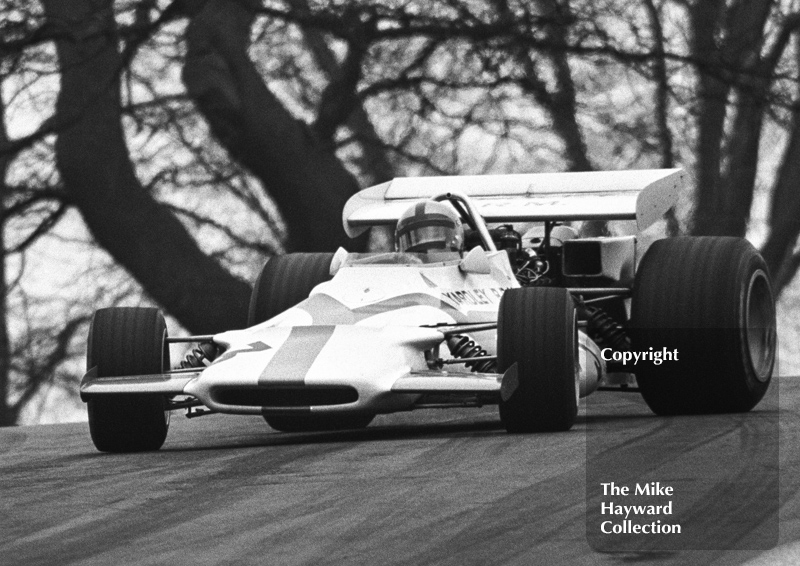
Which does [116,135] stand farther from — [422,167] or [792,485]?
[792,485]

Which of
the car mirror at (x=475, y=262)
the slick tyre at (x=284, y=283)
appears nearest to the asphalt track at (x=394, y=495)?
the car mirror at (x=475, y=262)

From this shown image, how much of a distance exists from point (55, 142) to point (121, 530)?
49.5 ft

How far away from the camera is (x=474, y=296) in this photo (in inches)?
419

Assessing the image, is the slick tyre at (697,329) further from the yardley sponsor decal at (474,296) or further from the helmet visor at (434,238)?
the helmet visor at (434,238)

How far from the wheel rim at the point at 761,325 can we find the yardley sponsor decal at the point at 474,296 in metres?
1.86

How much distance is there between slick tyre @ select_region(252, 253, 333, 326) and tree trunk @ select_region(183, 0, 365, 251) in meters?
7.85

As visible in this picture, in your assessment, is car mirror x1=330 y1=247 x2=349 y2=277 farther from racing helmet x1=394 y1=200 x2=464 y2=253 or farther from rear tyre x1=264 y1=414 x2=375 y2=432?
rear tyre x1=264 y1=414 x2=375 y2=432

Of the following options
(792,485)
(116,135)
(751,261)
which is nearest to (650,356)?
(751,261)

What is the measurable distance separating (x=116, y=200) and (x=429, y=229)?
10.4 metres

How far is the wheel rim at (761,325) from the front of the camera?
11.9 meters

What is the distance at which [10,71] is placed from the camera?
2159cm

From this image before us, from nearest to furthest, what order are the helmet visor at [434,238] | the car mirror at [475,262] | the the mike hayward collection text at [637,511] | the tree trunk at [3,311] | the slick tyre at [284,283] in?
1. the the mike hayward collection text at [637,511]
2. the car mirror at [475,262]
3. the helmet visor at [434,238]
4. the slick tyre at [284,283]
5. the tree trunk at [3,311]

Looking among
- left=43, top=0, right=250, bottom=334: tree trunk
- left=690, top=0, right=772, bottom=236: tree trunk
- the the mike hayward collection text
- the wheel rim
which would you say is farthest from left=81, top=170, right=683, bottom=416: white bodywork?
left=690, top=0, right=772, bottom=236: tree trunk

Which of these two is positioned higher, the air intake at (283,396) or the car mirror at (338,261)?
the car mirror at (338,261)
